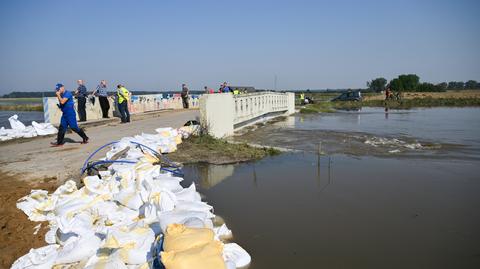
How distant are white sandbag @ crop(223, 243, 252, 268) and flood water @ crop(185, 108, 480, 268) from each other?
Result: 0.35 ft

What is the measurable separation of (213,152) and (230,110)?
11.3 feet

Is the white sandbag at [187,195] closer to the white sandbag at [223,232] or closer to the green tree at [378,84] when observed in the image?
the white sandbag at [223,232]

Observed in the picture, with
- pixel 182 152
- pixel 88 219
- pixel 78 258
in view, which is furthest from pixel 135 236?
pixel 182 152

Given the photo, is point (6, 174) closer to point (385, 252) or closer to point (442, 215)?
point (385, 252)

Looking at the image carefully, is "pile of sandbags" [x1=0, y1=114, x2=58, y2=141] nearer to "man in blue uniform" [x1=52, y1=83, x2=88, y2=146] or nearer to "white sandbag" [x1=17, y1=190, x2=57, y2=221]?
"man in blue uniform" [x1=52, y1=83, x2=88, y2=146]

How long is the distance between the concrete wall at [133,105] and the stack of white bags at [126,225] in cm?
998

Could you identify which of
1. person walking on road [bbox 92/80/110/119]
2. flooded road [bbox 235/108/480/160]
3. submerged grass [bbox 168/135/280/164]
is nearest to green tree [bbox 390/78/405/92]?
flooded road [bbox 235/108/480/160]

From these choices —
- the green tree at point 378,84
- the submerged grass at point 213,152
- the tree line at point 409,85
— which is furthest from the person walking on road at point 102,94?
the green tree at point 378,84

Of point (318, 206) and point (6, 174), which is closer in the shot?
point (318, 206)

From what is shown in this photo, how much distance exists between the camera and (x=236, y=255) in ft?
12.4

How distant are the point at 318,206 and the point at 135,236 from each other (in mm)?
2811

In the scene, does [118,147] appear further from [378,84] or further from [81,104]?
[378,84]

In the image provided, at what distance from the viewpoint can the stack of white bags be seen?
11.1 ft

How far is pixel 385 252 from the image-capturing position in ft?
13.2
